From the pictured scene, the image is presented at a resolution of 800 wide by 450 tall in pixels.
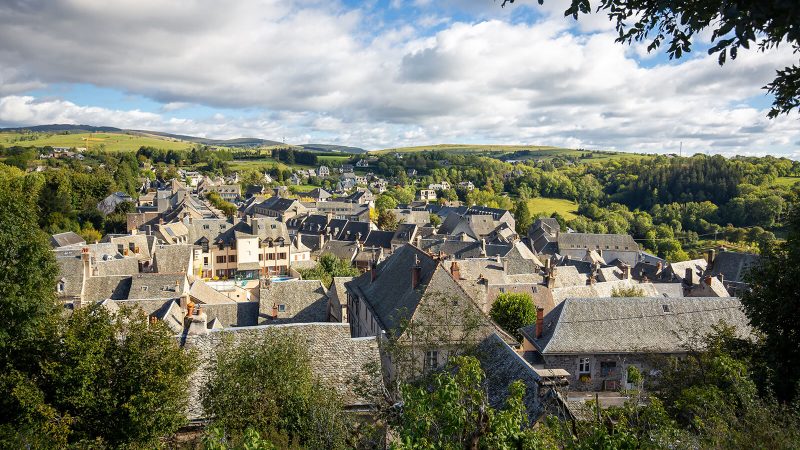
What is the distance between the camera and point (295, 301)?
3441 centimetres

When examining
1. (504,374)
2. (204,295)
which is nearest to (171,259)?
(204,295)

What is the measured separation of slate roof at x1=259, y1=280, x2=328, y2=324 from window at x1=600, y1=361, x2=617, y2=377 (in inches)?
687

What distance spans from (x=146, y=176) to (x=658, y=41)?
158m

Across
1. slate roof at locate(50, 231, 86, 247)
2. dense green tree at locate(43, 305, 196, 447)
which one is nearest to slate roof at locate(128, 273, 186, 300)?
dense green tree at locate(43, 305, 196, 447)

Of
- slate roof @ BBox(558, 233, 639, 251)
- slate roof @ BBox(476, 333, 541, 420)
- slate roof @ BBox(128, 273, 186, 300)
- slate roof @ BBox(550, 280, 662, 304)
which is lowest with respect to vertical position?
slate roof @ BBox(558, 233, 639, 251)

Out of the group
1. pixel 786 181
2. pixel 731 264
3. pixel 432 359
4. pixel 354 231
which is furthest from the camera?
pixel 786 181

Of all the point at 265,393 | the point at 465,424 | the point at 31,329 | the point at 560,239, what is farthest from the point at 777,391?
the point at 560,239

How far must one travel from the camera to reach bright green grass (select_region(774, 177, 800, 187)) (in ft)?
465

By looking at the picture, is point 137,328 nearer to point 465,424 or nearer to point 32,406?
point 32,406

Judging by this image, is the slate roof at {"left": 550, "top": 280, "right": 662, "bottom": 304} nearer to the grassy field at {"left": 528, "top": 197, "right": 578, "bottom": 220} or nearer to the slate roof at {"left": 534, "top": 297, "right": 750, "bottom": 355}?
the slate roof at {"left": 534, "top": 297, "right": 750, "bottom": 355}

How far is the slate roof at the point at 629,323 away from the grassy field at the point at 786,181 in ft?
465

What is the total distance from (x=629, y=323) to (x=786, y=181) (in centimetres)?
15391

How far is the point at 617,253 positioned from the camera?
91.6 m

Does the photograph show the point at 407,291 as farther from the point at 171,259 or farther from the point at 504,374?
the point at 171,259
